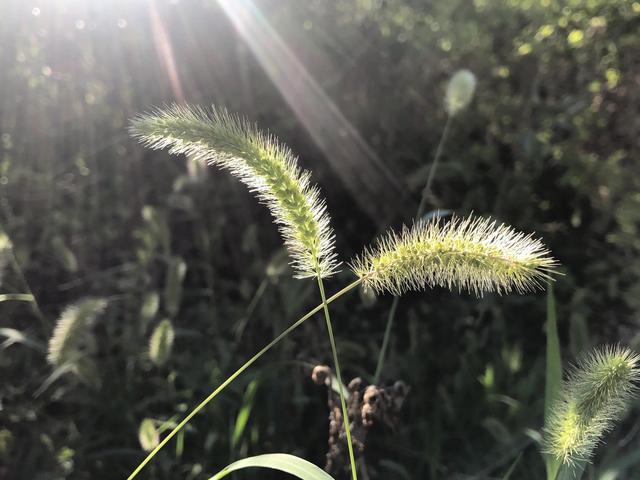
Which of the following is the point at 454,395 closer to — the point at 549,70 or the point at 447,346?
the point at 447,346

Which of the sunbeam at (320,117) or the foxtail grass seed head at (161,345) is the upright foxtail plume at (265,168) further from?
the sunbeam at (320,117)

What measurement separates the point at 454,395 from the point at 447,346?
1.30 ft

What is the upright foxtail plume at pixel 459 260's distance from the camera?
102 cm

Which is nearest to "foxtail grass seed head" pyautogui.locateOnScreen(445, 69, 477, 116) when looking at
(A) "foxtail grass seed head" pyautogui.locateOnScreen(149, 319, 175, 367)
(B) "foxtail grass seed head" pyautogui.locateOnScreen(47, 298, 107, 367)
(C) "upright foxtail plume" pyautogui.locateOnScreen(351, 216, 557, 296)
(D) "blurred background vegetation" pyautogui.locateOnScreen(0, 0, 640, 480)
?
(D) "blurred background vegetation" pyautogui.locateOnScreen(0, 0, 640, 480)

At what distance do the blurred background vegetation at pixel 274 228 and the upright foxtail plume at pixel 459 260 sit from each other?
0.98 metres

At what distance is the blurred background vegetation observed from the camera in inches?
89.3

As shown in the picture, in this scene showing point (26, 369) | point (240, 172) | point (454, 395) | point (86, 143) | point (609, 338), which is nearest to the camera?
point (240, 172)

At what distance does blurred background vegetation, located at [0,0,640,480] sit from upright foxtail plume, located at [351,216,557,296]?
982 millimetres

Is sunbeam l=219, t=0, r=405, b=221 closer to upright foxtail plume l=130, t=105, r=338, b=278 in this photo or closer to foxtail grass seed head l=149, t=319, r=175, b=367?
foxtail grass seed head l=149, t=319, r=175, b=367

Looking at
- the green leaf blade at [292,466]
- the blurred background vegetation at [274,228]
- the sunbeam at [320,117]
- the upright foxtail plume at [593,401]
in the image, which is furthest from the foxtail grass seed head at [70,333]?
the sunbeam at [320,117]

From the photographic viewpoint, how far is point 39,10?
11.7ft

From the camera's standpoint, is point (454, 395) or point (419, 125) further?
point (419, 125)

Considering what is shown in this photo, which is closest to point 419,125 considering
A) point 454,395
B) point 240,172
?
point 454,395

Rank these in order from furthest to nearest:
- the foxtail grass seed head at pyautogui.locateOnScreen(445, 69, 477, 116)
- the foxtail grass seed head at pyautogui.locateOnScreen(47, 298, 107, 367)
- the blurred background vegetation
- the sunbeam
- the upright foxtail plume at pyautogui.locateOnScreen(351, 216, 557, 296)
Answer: the sunbeam, the blurred background vegetation, the foxtail grass seed head at pyautogui.locateOnScreen(445, 69, 477, 116), the foxtail grass seed head at pyautogui.locateOnScreen(47, 298, 107, 367), the upright foxtail plume at pyautogui.locateOnScreen(351, 216, 557, 296)
